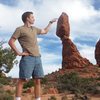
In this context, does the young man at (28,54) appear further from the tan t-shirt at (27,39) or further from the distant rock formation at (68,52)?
the distant rock formation at (68,52)

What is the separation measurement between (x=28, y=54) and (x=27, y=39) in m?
0.38

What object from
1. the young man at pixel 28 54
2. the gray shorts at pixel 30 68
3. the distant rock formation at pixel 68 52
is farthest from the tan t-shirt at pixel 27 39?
the distant rock formation at pixel 68 52

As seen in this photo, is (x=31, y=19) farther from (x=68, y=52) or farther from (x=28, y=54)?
(x=68, y=52)

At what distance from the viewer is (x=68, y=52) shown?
6575cm

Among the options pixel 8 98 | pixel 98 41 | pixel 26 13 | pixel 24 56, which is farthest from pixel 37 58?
pixel 98 41

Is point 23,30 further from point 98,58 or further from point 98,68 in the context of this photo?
point 98,58

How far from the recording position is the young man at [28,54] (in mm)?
11414

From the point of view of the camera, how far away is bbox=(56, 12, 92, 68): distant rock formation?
2511 inches

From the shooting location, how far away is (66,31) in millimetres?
67062

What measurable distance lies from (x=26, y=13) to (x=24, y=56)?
1.11 metres

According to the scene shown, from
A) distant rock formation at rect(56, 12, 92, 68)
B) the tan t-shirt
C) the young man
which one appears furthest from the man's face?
distant rock formation at rect(56, 12, 92, 68)

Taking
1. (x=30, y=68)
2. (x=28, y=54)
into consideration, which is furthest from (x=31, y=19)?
(x=30, y=68)

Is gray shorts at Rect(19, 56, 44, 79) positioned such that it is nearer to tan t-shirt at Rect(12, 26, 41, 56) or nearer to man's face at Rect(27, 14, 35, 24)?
tan t-shirt at Rect(12, 26, 41, 56)

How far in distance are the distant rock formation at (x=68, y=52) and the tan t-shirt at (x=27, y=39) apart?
51311 millimetres
